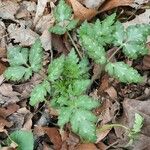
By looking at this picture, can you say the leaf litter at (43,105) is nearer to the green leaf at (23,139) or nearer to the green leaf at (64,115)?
the green leaf at (23,139)

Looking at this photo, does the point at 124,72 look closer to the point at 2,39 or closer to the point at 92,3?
the point at 92,3

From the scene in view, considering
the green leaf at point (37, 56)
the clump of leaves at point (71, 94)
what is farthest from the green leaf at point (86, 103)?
the green leaf at point (37, 56)

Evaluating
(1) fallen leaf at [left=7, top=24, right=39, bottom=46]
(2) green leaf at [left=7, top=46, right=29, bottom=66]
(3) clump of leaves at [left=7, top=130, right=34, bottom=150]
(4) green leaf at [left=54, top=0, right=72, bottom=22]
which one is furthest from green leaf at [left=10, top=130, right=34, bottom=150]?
(4) green leaf at [left=54, top=0, right=72, bottom=22]

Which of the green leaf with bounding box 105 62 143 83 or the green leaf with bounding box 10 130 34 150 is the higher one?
the green leaf with bounding box 105 62 143 83

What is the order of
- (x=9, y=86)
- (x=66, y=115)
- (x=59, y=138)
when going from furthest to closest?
(x=9, y=86) < (x=59, y=138) < (x=66, y=115)

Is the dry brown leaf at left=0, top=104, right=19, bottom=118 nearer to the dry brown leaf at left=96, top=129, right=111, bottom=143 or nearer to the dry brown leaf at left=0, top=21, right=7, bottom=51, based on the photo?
the dry brown leaf at left=0, top=21, right=7, bottom=51

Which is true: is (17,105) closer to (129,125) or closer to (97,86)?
(97,86)

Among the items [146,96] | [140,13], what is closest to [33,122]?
[146,96]
